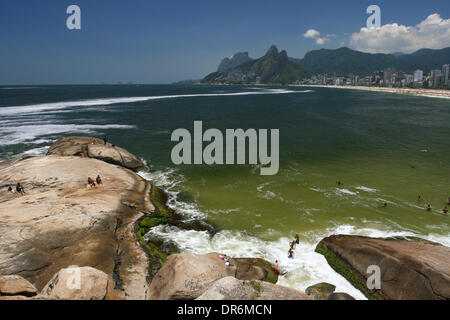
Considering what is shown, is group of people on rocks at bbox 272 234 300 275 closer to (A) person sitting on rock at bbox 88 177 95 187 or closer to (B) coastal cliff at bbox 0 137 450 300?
(B) coastal cliff at bbox 0 137 450 300

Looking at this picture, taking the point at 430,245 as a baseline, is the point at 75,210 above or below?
above

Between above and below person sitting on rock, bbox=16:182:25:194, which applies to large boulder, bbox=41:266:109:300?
below

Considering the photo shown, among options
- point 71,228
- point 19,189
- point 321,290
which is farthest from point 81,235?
point 321,290

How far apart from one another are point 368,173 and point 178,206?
31.7 m

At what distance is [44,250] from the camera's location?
17.6 meters

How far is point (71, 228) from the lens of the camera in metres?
19.7

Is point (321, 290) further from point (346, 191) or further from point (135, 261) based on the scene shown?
point (346, 191)

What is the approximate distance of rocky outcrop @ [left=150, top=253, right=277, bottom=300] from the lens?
15297 millimetres

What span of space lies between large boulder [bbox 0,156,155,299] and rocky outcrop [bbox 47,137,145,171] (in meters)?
10.3

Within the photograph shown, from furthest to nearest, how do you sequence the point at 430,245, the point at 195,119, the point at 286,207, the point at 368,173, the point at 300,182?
1. the point at 195,119
2. the point at 368,173
3. the point at 300,182
4. the point at 286,207
5. the point at 430,245

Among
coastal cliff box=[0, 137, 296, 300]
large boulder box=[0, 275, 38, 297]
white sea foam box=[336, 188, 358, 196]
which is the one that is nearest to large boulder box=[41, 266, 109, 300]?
coastal cliff box=[0, 137, 296, 300]

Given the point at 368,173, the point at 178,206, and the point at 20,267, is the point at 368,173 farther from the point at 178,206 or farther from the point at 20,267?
the point at 20,267

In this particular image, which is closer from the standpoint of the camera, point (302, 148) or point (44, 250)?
point (44, 250)
